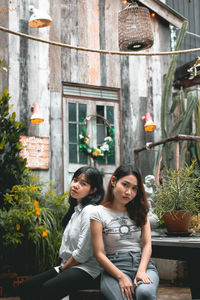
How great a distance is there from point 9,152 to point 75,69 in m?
2.03

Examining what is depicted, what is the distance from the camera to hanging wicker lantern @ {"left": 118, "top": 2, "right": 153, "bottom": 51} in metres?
5.07

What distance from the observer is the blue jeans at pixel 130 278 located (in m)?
2.18

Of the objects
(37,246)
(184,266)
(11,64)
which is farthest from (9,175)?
(184,266)

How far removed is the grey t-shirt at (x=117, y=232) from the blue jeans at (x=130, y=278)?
0.12ft

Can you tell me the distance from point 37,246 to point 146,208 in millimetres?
3074

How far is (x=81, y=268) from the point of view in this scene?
96.3 inches

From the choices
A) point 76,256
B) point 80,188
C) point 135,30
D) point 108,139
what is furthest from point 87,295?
point 108,139

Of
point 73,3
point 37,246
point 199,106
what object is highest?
point 73,3

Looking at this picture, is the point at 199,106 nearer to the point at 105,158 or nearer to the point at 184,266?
the point at 105,158

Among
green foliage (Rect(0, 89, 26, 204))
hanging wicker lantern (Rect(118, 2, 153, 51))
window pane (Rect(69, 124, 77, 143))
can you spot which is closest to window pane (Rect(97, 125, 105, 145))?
window pane (Rect(69, 124, 77, 143))

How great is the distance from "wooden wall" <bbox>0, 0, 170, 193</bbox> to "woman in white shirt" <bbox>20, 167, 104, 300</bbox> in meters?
3.98

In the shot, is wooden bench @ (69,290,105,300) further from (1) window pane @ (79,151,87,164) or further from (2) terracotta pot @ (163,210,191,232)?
(1) window pane @ (79,151,87,164)

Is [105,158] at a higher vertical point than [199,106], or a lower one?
lower

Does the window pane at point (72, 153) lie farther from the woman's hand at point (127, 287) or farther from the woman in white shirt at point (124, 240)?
the woman's hand at point (127, 287)
